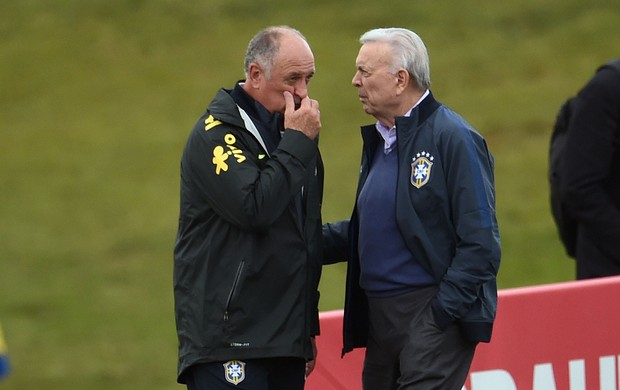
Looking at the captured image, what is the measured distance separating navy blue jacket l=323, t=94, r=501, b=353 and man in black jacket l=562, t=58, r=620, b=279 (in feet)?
4.25

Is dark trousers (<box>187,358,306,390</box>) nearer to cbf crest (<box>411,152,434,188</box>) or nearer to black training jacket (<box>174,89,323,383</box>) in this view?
black training jacket (<box>174,89,323,383</box>)

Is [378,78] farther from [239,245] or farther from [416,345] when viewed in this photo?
[416,345]

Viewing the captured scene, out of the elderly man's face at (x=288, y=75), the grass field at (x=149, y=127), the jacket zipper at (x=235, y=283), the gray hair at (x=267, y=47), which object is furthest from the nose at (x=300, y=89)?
the grass field at (x=149, y=127)

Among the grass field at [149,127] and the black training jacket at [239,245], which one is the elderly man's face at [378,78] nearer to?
the black training jacket at [239,245]

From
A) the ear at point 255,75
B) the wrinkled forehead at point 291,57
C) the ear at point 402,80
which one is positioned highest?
A: the wrinkled forehead at point 291,57

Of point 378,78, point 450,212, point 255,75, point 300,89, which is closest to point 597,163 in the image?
point 450,212

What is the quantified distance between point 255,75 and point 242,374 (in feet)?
3.55

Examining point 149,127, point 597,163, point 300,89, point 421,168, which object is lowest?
point 149,127

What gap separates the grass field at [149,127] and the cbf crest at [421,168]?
187 inches

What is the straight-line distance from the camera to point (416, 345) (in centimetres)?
516

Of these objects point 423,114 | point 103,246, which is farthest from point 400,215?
point 103,246

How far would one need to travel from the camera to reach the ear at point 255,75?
508 cm

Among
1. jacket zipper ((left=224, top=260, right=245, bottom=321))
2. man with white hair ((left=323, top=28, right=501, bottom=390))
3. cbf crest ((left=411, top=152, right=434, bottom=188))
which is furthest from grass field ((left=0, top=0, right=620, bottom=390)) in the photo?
cbf crest ((left=411, top=152, right=434, bottom=188))

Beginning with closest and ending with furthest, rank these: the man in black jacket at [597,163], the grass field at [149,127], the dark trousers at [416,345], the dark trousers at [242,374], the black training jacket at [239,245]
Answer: the black training jacket at [239,245]
the dark trousers at [242,374]
the dark trousers at [416,345]
the man in black jacket at [597,163]
the grass field at [149,127]
